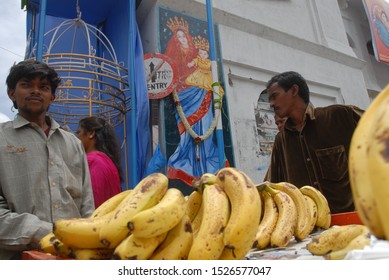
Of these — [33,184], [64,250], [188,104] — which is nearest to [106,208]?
[64,250]

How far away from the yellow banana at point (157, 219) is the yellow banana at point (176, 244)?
0.03m

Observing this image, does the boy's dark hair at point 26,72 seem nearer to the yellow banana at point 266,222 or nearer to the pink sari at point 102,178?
the pink sari at point 102,178

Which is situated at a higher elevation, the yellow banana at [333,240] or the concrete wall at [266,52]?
the concrete wall at [266,52]

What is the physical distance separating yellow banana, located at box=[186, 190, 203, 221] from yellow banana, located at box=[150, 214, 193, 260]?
218mm

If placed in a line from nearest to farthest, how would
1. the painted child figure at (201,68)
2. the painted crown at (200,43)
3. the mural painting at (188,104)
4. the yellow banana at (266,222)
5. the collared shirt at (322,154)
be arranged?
1. the yellow banana at (266,222)
2. the collared shirt at (322,154)
3. the mural painting at (188,104)
4. the painted child figure at (201,68)
5. the painted crown at (200,43)

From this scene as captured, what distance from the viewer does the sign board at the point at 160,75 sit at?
483cm

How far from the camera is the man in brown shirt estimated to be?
91.7 inches

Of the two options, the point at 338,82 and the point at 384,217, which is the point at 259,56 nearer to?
the point at 338,82

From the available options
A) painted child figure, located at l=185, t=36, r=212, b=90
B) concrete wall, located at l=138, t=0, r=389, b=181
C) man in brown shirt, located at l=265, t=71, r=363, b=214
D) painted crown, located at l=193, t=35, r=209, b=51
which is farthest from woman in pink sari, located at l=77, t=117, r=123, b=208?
painted crown, located at l=193, t=35, r=209, b=51

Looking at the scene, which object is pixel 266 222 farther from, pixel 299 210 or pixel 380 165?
pixel 380 165

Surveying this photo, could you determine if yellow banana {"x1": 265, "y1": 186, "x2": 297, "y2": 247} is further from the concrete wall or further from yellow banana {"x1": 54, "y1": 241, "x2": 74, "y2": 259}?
the concrete wall

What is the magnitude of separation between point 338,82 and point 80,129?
7162 millimetres

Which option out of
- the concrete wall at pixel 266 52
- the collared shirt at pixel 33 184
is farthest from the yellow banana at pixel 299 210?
the concrete wall at pixel 266 52

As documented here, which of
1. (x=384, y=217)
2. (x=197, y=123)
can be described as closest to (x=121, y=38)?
(x=197, y=123)
